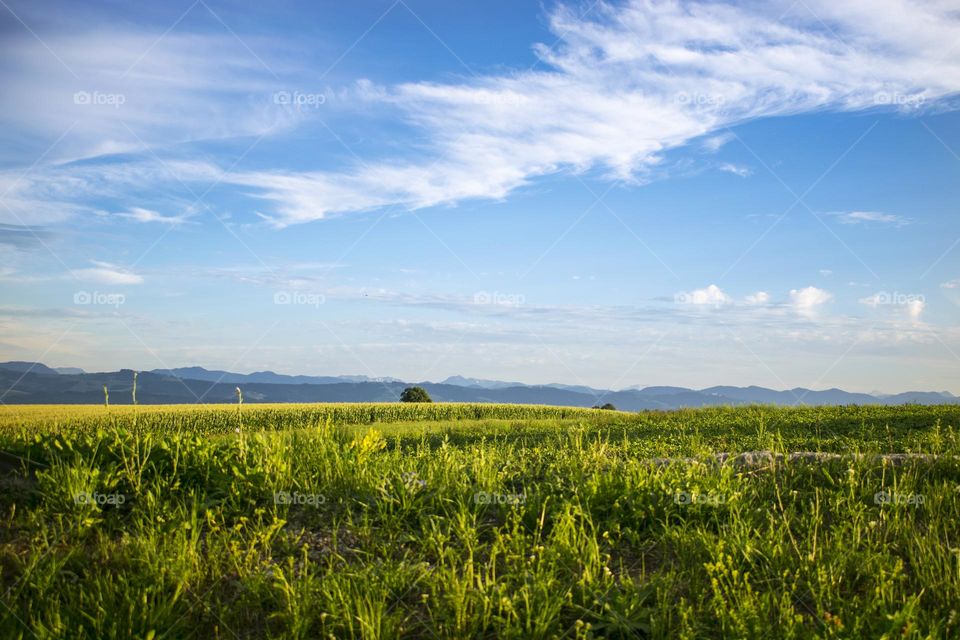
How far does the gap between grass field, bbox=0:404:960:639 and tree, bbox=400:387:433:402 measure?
33.4 meters

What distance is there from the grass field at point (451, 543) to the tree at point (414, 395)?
3341 cm

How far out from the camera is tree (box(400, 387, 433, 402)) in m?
42.0

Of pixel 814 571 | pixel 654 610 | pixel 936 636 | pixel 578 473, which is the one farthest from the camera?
pixel 578 473

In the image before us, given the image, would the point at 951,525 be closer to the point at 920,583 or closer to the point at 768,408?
the point at 920,583

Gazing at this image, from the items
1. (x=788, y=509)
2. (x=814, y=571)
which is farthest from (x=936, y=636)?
(x=788, y=509)

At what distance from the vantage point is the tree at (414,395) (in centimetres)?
4200

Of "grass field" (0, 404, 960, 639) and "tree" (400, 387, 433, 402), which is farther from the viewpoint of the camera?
Result: "tree" (400, 387, 433, 402)

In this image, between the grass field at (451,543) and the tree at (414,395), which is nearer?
the grass field at (451,543)

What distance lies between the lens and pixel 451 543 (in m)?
5.89

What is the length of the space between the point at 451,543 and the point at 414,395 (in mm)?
36691

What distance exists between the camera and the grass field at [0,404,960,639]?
4.67 meters

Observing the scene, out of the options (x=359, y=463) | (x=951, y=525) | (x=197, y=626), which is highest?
(x=359, y=463)

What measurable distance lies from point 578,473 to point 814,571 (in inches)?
102

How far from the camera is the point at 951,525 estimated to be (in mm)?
6465
